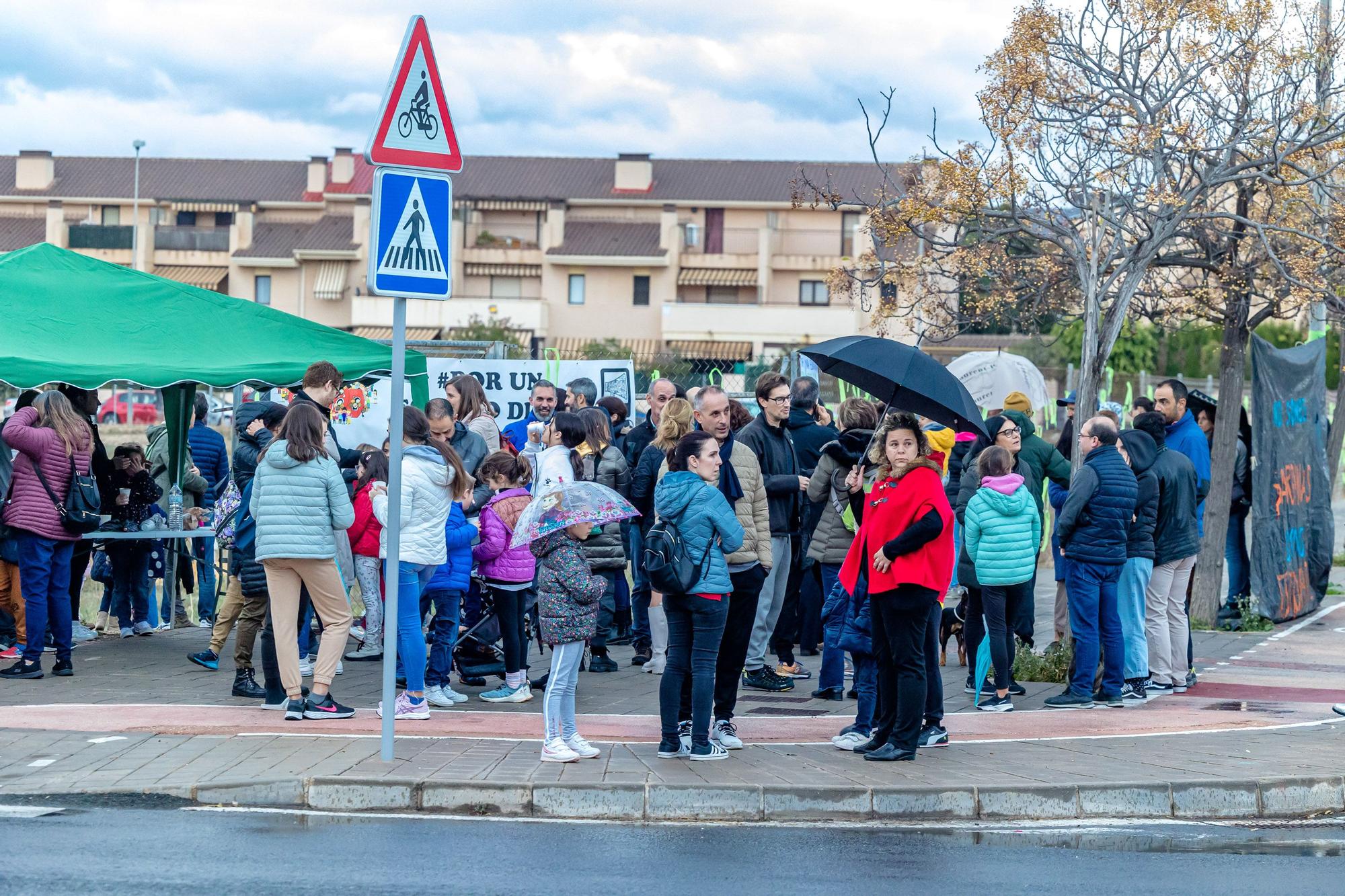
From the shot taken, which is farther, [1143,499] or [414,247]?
[1143,499]

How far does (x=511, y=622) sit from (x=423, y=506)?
1.17 meters

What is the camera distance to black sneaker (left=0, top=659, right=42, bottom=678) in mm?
10555

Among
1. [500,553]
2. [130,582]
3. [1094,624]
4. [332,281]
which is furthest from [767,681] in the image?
[332,281]

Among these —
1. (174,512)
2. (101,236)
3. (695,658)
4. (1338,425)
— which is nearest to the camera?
(695,658)

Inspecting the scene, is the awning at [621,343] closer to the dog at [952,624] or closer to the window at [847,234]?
the window at [847,234]

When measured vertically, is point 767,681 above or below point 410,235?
below

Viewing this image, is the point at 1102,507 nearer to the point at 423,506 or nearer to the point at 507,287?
the point at 423,506

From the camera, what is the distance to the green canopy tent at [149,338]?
36.9ft

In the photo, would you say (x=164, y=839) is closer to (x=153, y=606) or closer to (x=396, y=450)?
(x=396, y=450)

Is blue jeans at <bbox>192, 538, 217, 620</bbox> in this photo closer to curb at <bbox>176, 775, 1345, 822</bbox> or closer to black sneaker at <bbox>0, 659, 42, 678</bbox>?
black sneaker at <bbox>0, 659, 42, 678</bbox>

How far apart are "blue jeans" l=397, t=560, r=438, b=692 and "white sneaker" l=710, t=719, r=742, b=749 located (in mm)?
1885

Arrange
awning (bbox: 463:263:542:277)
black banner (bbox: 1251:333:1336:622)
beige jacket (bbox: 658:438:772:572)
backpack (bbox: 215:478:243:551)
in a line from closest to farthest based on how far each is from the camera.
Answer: beige jacket (bbox: 658:438:772:572) < backpack (bbox: 215:478:243:551) < black banner (bbox: 1251:333:1336:622) < awning (bbox: 463:263:542:277)

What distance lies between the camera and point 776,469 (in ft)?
33.9

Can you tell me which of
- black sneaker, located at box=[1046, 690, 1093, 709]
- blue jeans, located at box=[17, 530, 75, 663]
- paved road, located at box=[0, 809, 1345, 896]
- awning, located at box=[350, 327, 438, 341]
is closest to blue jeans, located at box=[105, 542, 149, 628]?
blue jeans, located at box=[17, 530, 75, 663]
